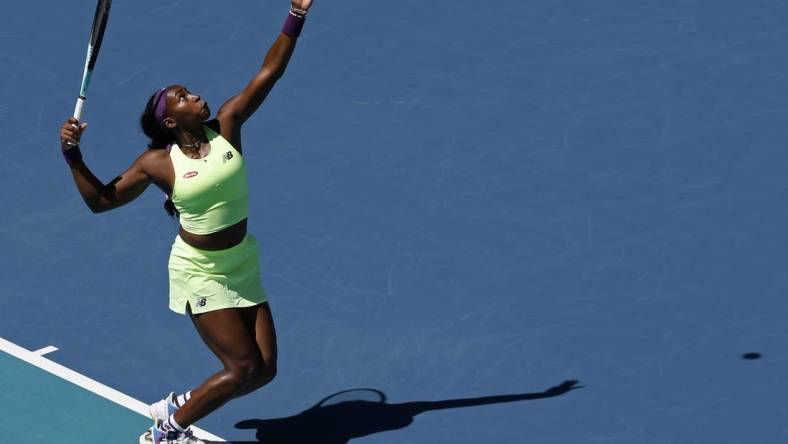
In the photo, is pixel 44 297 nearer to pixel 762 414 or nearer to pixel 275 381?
pixel 275 381

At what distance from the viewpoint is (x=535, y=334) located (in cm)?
1030

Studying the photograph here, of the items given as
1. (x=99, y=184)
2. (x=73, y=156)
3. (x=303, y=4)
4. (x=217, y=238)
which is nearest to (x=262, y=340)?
(x=217, y=238)

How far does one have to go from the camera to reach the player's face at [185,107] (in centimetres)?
866

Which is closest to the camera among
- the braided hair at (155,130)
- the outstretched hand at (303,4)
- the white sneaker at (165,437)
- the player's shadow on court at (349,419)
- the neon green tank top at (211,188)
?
the neon green tank top at (211,188)

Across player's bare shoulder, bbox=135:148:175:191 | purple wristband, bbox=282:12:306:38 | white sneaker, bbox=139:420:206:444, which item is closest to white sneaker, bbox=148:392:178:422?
white sneaker, bbox=139:420:206:444

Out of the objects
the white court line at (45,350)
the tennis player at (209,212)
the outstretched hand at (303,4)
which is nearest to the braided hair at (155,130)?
the tennis player at (209,212)

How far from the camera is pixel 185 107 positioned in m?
8.66

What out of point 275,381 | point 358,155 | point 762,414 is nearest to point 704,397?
point 762,414

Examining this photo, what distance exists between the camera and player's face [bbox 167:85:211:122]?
866cm

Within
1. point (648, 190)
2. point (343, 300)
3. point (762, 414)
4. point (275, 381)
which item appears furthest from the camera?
point (648, 190)

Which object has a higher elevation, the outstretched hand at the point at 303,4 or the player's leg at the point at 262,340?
the outstretched hand at the point at 303,4

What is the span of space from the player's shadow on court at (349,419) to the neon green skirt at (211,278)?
1.04m

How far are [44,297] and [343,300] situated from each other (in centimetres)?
226

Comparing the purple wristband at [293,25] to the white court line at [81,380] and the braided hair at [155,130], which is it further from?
the white court line at [81,380]
